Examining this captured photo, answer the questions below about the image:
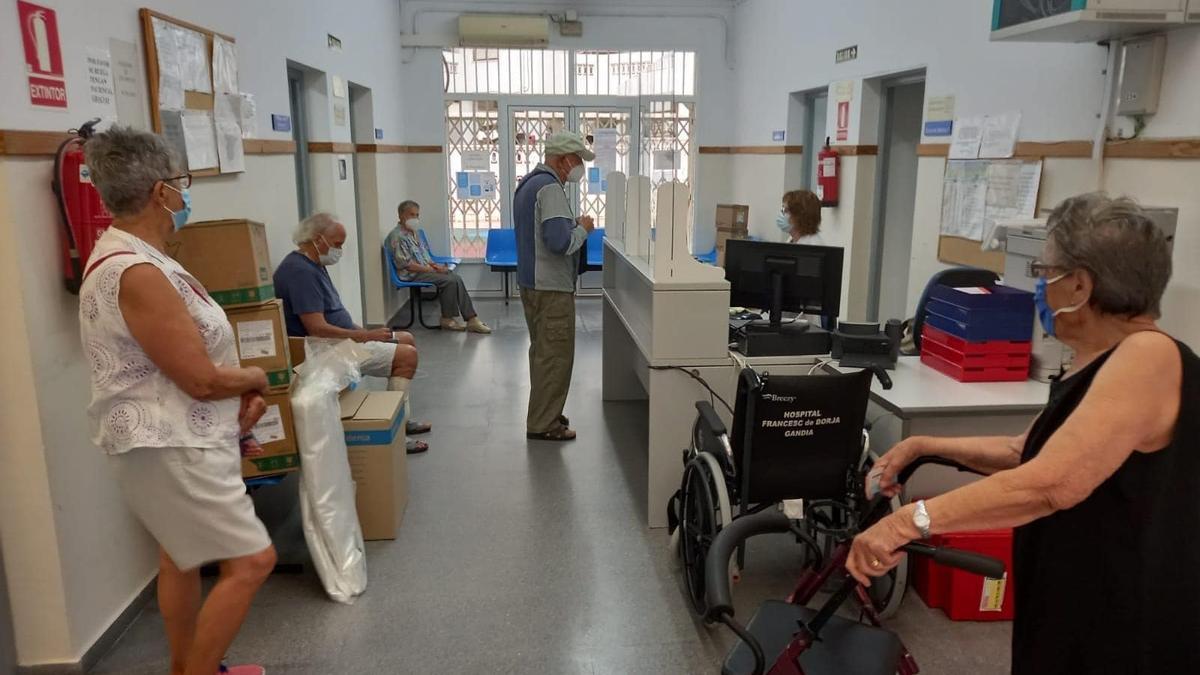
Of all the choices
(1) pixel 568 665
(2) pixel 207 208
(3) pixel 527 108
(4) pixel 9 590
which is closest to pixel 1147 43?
(1) pixel 568 665

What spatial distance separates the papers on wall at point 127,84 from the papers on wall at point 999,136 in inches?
138

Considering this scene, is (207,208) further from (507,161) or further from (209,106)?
(507,161)

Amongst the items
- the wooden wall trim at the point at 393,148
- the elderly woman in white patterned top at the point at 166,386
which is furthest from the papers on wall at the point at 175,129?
the wooden wall trim at the point at 393,148

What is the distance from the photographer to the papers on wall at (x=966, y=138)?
391cm

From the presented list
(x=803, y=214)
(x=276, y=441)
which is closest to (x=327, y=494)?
(x=276, y=441)

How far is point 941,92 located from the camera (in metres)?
4.23

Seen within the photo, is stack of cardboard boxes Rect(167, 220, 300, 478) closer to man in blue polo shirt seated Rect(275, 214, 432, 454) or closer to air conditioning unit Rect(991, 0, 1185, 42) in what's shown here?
man in blue polo shirt seated Rect(275, 214, 432, 454)

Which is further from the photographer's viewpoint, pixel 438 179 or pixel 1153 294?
pixel 438 179

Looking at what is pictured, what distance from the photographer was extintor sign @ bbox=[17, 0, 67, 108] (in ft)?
6.57

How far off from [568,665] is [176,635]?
41.0 inches

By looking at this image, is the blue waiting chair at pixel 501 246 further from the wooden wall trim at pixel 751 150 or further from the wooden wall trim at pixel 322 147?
the wooden wall trim at pixel 322 147

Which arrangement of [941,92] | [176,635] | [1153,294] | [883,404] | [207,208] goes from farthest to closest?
[941,92], [207,208], [883,404], [176,635], [1153,294]

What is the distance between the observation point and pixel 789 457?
2.43 meters

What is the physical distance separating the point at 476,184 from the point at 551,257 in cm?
452
